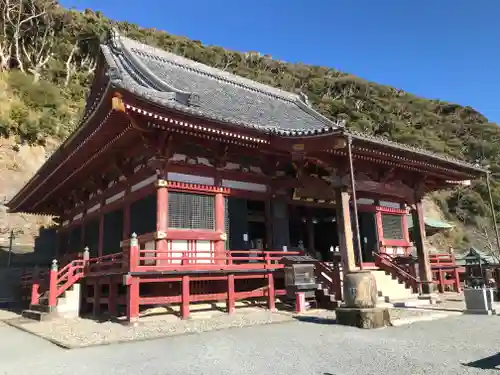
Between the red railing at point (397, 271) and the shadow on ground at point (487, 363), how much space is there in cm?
900

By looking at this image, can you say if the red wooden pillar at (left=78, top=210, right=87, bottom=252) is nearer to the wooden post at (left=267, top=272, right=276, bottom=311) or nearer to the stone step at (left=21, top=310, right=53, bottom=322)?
the stone step at (left=21, top=310, right=53, bottom=322)

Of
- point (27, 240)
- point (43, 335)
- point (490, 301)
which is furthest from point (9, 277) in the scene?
point (490, 301)

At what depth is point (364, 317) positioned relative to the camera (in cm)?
858

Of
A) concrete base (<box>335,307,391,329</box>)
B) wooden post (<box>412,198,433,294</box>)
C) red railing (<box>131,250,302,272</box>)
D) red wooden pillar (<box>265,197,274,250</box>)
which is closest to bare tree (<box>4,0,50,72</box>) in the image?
red wooden pillar (<box>265,197,274,250</box>)

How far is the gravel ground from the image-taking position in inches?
323

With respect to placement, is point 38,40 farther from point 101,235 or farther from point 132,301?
point 132,301

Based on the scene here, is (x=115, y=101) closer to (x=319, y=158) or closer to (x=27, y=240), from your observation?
(x=319, y=158)

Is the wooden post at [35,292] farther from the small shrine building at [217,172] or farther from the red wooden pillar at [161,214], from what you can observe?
the red wooden pillar at [161,214]

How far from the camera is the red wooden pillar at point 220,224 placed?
12711 millimetres

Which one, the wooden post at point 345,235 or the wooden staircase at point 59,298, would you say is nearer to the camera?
the wooden post at point 345,235

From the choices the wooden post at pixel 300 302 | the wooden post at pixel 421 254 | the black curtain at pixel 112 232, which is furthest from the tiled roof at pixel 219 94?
the black curtain at pixel 112 232

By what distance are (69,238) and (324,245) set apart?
44.0 feet

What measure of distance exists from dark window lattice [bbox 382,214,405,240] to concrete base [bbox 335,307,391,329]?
9506 millimetres

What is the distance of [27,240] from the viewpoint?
29.8 m
